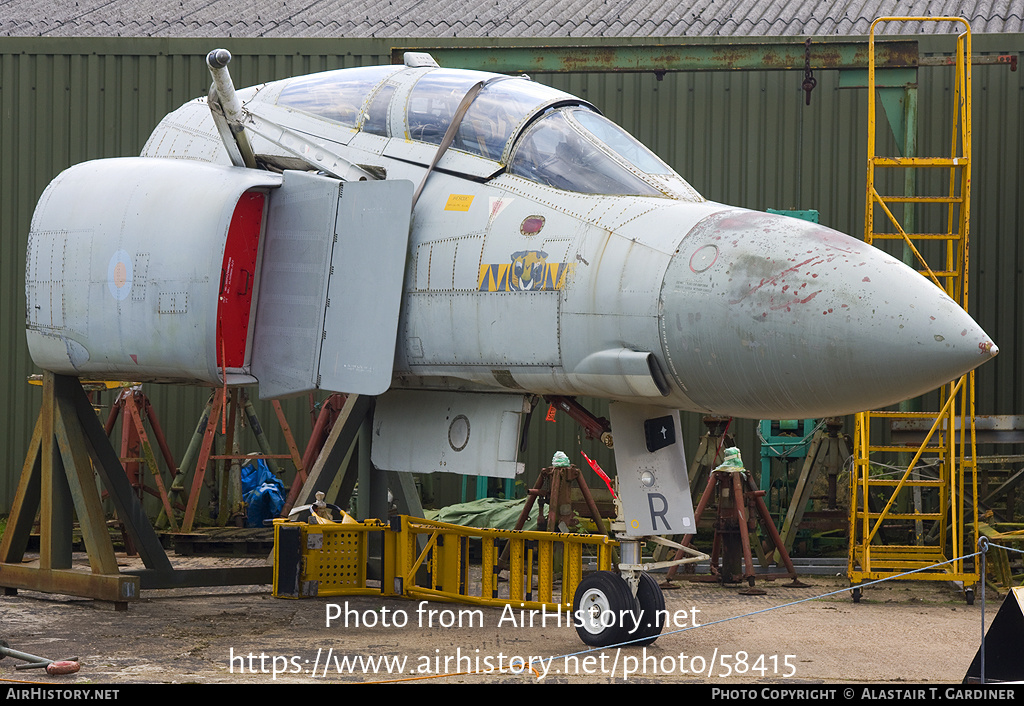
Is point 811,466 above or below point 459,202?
below

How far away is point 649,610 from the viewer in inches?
292

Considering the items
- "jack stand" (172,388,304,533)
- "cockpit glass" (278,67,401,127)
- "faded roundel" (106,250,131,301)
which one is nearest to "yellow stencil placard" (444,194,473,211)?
"cockpit glass" (278,67,401,127)

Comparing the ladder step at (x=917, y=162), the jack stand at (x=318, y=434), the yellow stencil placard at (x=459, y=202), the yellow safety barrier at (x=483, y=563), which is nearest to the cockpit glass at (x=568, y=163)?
the yellow stencil placard at (x=459, y=202)

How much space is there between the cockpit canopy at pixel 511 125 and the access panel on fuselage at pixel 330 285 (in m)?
0.61

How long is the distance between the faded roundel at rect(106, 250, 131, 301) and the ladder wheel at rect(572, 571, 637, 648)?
379cm

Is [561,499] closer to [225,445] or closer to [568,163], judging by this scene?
[568,163]

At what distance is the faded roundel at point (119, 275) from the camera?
8055mm

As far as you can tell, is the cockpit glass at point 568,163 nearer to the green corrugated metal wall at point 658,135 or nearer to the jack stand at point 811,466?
the jack stand at point 811,466

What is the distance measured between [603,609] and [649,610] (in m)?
0.34

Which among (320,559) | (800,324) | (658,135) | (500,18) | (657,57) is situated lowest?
(320,559)

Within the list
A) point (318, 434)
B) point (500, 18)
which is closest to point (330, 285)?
point (318, 434)

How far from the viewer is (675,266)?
6.39 m
